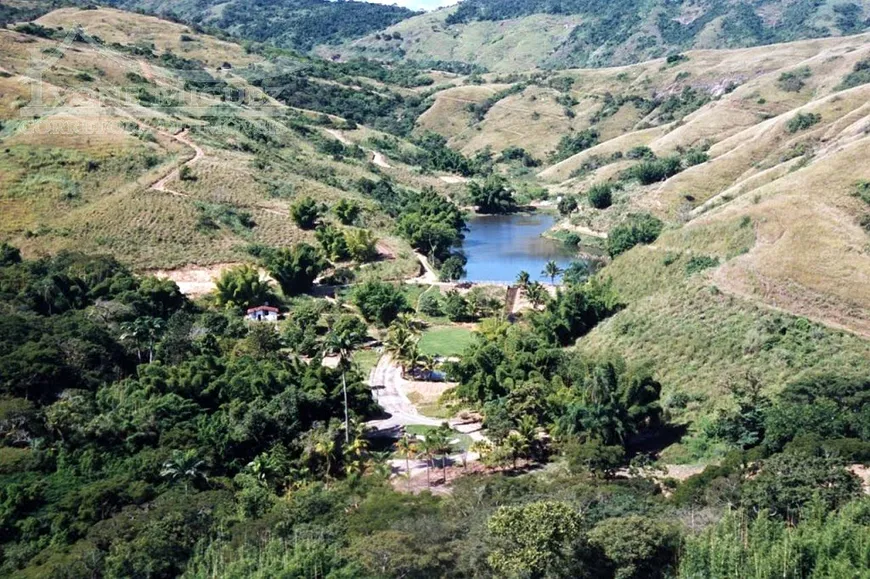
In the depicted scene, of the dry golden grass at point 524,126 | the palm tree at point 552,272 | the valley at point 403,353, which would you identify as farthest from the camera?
the dry golden grass at point 524,126

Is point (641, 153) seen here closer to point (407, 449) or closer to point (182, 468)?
point (407, 449)

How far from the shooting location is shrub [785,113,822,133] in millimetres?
109562

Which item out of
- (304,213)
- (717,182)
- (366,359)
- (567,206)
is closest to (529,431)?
(366,359)

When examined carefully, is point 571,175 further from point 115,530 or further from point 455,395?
point 115,530

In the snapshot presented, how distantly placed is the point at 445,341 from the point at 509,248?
40519 mm

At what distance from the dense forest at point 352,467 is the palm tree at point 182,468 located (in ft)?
0.29

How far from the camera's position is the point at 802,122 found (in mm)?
110000

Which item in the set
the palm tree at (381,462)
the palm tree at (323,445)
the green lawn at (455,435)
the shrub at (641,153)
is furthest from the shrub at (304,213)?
the shrub at (641,153)

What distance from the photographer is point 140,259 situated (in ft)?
259

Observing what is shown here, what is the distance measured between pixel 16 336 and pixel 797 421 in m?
42.8

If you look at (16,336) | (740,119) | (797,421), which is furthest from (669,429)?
(740,119)

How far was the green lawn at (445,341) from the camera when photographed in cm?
6406

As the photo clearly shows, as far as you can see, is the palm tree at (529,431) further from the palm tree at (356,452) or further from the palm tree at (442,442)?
the palm tree at (356,452)

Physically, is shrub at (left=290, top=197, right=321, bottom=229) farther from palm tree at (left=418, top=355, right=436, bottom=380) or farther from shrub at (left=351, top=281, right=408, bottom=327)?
palm tree at (left=418, top=355, right=436, bottom=380)
